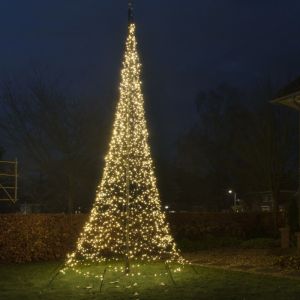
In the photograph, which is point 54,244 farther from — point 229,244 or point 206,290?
point 206,290

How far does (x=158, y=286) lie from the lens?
34.3 feet

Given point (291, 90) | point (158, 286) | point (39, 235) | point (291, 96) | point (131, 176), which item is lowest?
point (158, 286)

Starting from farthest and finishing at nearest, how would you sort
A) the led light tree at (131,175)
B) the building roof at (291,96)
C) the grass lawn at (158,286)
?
the building roof at (291,96) → the led light tree at (131,175) → the grass lawn at (158,286)

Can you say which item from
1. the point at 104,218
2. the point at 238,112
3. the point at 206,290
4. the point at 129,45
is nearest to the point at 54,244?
the point at 104,218

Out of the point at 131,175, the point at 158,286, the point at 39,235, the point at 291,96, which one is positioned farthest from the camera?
the point at 39,235

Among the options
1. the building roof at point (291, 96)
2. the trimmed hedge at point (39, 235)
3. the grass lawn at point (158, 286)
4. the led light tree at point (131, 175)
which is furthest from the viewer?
the trimmed hedge at point (39, 235)

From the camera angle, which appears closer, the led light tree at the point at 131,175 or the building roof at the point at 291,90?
the led light tree at the point at 131,175

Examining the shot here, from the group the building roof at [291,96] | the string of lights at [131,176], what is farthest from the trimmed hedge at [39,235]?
the building roof at [291,96]

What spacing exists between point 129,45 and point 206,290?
19.6ft

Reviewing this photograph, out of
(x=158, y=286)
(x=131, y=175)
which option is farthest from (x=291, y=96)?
(x=158, y=286)

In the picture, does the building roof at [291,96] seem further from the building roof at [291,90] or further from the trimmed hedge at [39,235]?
the trimmed hedge at [39,235]

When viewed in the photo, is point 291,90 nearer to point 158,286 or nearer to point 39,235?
point 158,286

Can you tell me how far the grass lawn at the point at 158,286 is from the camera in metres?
9.43

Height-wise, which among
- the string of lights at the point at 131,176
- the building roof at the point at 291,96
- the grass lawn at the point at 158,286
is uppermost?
Result: the building roof at the point at 291,96
